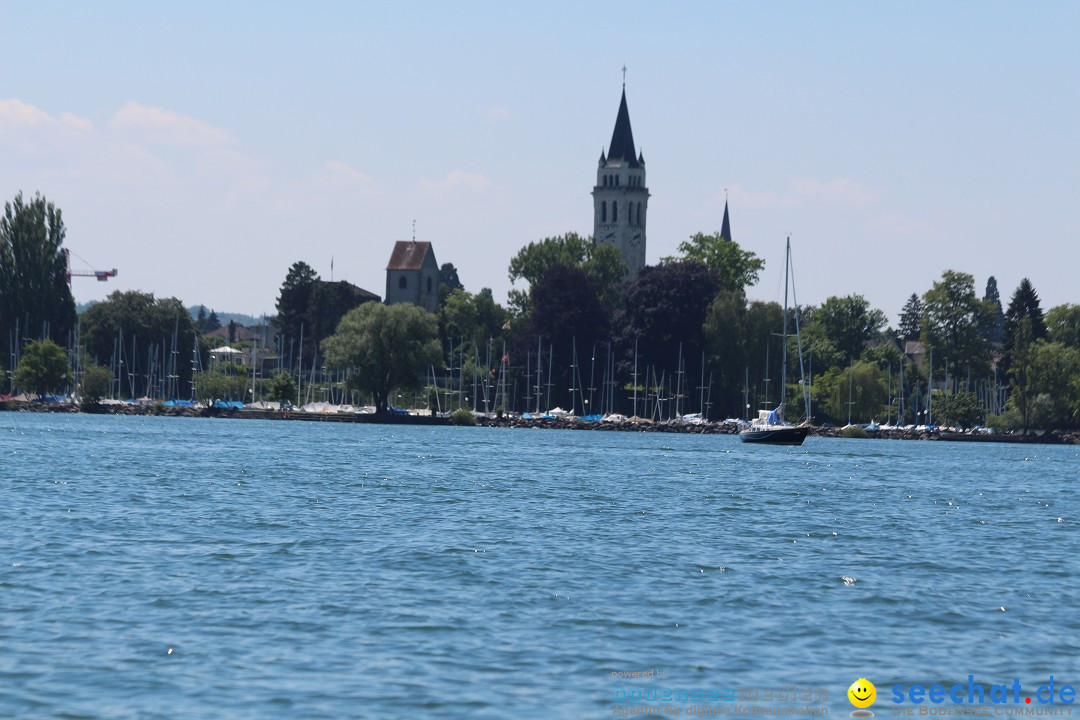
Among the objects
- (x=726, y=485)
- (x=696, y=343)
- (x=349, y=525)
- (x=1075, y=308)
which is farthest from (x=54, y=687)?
(x=1075, y=308)

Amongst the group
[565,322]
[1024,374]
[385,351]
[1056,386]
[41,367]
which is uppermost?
[565,322]

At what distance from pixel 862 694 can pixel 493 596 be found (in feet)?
26.4

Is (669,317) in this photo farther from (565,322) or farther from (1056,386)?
(1056,386)

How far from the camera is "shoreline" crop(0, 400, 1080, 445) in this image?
14075 centimetres

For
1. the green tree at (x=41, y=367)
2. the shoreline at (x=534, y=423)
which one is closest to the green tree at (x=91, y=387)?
the shoreline at (x=534, y=423)

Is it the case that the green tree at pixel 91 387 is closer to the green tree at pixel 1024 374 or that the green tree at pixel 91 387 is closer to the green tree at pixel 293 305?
the green tree at pixel 293 305

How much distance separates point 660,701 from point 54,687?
6613mm

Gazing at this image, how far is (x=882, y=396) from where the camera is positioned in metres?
150

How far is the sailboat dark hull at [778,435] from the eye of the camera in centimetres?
10162

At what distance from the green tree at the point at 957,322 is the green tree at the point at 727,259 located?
22.8 m

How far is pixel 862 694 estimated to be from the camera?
16.6 m

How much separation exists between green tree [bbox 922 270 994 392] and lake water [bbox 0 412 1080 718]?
97031 millimetres

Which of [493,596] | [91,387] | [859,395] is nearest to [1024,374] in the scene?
[859,395]

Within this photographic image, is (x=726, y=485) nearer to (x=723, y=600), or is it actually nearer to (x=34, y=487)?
(x=34, y=487)
